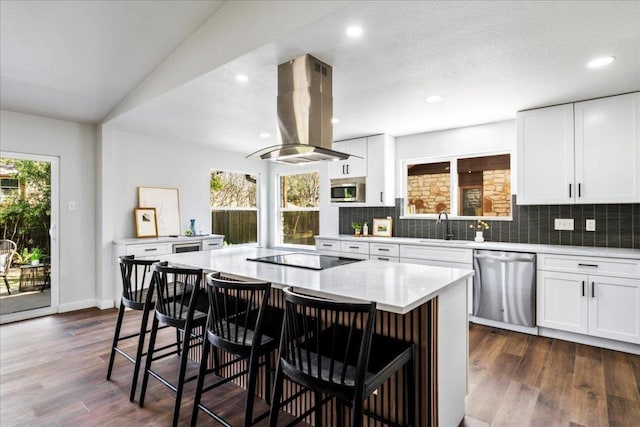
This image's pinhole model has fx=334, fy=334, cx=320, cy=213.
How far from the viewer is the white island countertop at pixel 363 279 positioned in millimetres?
1594

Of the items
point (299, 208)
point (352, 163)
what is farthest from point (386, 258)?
point (299, 208)

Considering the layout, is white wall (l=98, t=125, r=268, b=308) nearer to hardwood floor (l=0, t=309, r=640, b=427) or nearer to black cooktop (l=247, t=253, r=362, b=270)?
hardwood floor (l=0, t=309, r=640, b=427)

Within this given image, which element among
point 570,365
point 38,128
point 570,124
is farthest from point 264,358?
point 38,128

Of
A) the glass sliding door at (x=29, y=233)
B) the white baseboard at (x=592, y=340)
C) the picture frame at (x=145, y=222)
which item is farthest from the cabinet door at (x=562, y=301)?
the glass sliding door at (x=29, y=233)

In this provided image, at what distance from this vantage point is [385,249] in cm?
445

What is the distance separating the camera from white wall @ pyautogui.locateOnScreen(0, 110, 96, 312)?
4.13 metres

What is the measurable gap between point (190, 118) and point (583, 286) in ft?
14.7

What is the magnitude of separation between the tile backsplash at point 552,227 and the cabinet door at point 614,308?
66 cm

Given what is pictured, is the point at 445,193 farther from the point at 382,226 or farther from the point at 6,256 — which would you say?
the point at 6,256

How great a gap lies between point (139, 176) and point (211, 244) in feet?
4.65

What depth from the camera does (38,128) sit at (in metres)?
4.10

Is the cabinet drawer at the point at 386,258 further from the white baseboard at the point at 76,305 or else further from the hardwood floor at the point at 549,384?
the white baseboard at the point at 76,305

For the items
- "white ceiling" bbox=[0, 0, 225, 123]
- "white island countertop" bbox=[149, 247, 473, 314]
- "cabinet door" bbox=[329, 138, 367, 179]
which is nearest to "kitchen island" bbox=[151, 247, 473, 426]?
"white island countertop" bbox=[149, 247, 473, 314]

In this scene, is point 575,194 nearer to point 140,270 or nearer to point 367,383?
point 367,383
